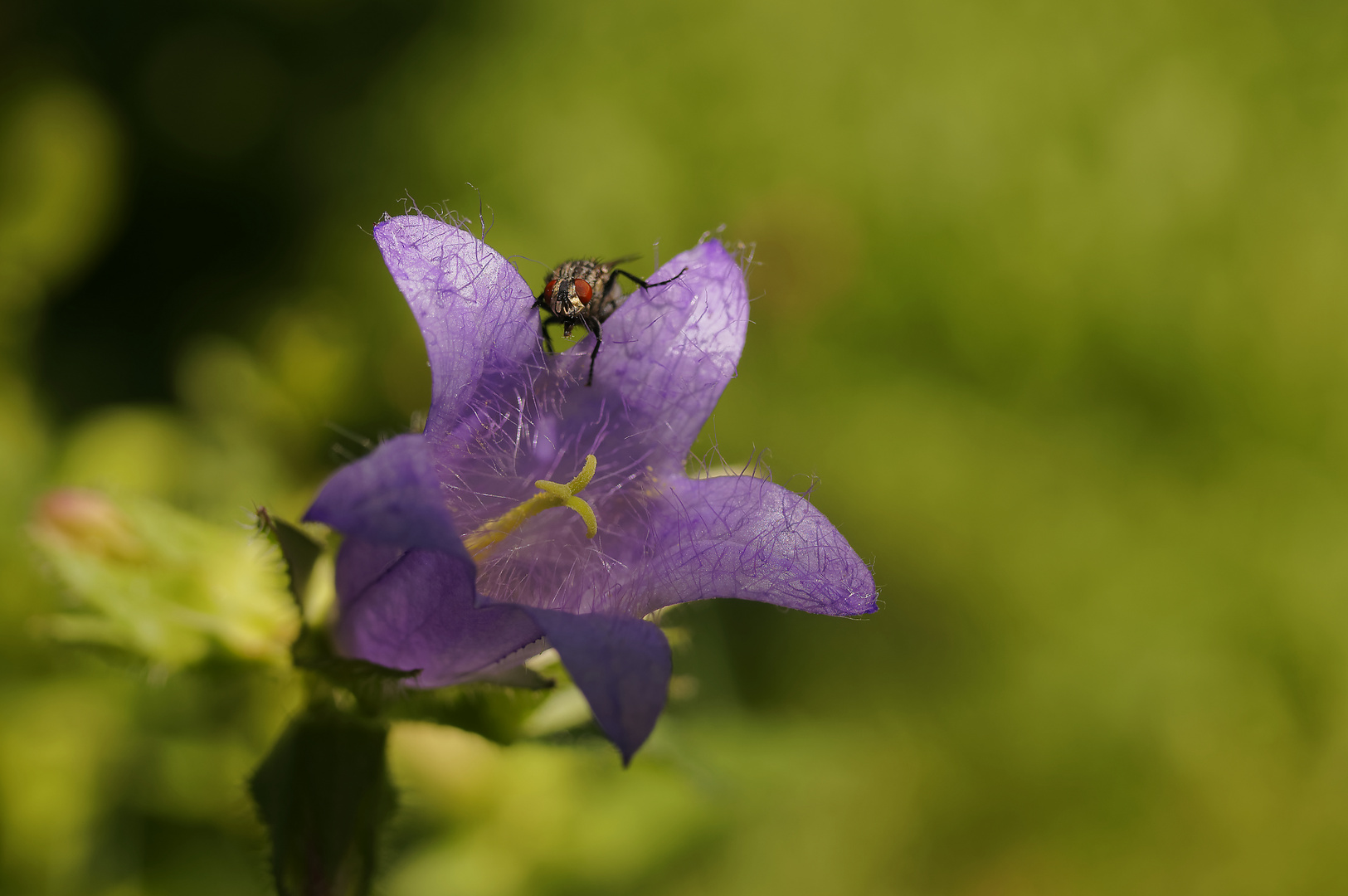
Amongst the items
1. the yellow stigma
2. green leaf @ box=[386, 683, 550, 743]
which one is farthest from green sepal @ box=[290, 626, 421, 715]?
the yellow stigma

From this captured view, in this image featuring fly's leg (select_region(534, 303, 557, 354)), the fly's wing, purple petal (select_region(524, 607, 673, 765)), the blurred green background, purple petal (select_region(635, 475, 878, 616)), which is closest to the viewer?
purple petal (select_region(524, 607, 673, 765))

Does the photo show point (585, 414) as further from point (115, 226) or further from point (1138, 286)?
point (1138, 286)

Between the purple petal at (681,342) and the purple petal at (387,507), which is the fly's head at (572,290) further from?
the purple petal at (387,507)

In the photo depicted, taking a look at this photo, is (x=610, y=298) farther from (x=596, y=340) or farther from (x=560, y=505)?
(x=560, y=505)

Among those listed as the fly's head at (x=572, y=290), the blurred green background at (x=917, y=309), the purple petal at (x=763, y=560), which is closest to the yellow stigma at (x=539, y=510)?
the purple petal at (x=763, y=560)

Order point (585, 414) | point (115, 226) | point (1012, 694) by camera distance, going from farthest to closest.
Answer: point (1012, 694)
point (115, 226)
point (585, 414)

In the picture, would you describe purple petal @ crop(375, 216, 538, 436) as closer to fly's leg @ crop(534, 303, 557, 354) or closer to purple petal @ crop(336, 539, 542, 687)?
fly's leg @ crop(534, 303, 557, 354)

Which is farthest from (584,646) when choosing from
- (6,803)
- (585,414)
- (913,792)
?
(913,792)
